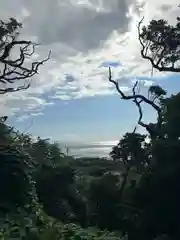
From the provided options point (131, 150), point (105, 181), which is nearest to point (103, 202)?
point (105, 181)

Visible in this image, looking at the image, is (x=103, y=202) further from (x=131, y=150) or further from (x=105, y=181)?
(x=131, y=150)

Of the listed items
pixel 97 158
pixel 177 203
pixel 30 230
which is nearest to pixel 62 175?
→ pixel 177 203

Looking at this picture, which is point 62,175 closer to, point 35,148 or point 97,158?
point 35,148

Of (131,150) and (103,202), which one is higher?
(131,150)

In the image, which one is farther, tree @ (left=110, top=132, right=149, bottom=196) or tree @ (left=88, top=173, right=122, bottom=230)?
tree @ (left=110, top=132, right=149, bottom=196)

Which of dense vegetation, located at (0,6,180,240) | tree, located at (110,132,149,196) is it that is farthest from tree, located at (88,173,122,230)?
tree, located at (110,132,149,196)

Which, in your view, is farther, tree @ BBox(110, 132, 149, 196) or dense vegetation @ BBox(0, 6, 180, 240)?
tree @ BBox(110, 132, 149, 196)

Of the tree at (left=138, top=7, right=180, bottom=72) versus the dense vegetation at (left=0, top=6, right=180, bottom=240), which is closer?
the dense vegetation at (left=0, top=6, right=180, bottom=240)

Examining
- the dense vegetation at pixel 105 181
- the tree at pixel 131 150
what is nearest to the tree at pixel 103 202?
the dense vegetation at pixel 105 181

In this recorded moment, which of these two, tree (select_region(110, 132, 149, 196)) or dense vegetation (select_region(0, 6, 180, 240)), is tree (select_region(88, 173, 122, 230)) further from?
tree (select_region(110, 132, 149, 196))

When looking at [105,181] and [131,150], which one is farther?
[131,150]

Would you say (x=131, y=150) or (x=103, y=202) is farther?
(x=131, y=150)

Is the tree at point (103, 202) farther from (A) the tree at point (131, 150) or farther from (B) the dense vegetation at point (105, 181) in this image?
(A) the tree at point (131, 150)

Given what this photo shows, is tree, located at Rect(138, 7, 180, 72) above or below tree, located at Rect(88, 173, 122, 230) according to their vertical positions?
above
